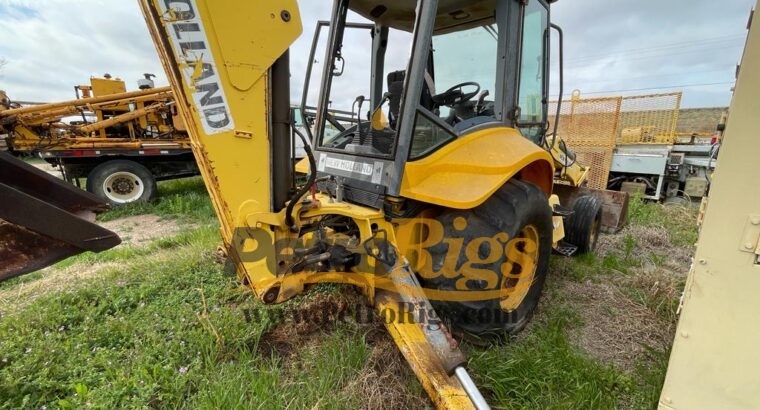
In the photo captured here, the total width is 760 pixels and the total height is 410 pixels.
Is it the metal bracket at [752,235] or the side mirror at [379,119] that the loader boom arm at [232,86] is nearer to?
the side mirror at [379,119]

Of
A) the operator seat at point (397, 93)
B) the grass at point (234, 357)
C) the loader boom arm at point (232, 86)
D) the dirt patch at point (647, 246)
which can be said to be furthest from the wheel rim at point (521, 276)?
the dirt patch at point (647, 246)

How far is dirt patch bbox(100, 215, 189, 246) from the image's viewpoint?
446 centimetres

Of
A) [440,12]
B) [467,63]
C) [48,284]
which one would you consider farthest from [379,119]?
[48,284]

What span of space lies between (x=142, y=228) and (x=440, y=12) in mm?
4918

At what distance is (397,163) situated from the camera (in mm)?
1891

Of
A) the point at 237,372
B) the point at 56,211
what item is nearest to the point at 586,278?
the point at 237,372

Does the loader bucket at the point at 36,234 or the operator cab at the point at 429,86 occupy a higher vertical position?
the operator cab at the point at 429,86

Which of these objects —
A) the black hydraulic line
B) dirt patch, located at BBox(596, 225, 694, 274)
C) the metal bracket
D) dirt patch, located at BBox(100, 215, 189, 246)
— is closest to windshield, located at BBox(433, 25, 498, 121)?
the black hydraulic line

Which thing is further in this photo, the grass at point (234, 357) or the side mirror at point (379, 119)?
the side mirror at point (379, 119)

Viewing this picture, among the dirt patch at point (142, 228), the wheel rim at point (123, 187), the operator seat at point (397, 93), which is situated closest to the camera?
the operator seat at point (397, 93)

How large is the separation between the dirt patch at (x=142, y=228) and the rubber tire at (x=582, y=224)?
489 centimetres

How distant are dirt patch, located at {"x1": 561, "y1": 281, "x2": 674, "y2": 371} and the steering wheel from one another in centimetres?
179

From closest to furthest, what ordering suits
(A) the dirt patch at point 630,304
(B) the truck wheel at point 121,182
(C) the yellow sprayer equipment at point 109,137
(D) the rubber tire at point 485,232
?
(D) the rubber tire at point 485,232, (A) the dirt patch at point 630,304, (C) the yellow sprayer equipment at point 109,137, (B) the truck wheel at point 121,182

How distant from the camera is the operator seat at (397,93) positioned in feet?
7.61
